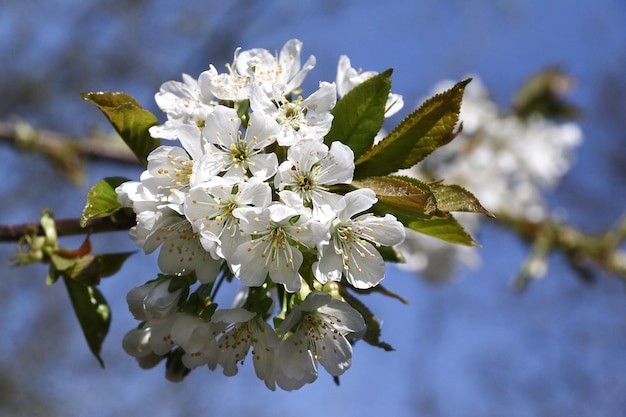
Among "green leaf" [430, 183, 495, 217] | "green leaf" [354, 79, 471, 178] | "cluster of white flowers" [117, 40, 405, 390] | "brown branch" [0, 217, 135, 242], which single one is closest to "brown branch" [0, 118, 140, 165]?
"brown branch" [0, 217, 135, 242]

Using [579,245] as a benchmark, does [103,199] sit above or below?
above

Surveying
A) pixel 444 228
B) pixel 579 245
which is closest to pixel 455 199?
pixel 444 228

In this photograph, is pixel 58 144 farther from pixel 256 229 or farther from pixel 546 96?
pixel 546 96

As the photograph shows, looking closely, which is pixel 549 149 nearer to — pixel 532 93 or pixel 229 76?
pixel 532 93

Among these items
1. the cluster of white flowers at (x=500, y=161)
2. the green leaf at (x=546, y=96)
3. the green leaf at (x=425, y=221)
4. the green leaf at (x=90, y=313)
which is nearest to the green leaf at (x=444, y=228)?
the green leaf at (x=425, y=221)

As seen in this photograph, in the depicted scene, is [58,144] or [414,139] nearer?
[414,139]

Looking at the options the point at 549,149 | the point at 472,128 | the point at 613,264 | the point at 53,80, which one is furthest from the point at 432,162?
the point at 53,80

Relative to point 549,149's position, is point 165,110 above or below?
above
